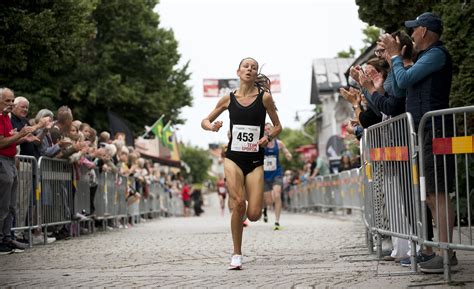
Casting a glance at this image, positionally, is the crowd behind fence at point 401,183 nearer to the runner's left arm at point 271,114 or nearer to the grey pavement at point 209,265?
the grey pavement at point 209,265

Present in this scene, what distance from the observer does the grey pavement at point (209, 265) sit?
7.69m

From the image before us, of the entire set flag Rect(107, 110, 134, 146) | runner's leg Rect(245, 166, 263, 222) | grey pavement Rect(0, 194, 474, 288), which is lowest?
grey pavement Rect(0, 194, 474, 288)

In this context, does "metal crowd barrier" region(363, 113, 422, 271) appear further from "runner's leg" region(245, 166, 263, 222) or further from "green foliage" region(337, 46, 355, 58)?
"green foliage" region(337, 46, 355, 58)

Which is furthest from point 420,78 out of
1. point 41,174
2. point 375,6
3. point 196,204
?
point 196,204

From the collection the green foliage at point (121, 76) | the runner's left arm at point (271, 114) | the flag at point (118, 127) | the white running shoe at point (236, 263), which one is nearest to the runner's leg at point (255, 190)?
the runner's left arm at point (271, 114)

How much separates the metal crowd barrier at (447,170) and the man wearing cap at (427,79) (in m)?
0.01

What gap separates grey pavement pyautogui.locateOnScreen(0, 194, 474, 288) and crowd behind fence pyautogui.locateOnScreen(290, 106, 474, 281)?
360 millimetres

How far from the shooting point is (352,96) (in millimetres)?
9938

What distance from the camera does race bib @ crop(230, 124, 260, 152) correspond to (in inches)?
376

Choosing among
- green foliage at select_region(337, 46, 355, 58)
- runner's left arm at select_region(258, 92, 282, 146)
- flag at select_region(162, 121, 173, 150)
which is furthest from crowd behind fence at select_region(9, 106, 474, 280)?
green foliage at select_region(337, 46, 355, 58)

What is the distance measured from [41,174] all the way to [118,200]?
7106mm

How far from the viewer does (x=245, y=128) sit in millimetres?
9602

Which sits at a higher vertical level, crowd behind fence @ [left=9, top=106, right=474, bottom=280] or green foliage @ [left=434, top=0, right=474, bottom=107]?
green foliage @ [left=434, top=0, right=474, bottom=107]

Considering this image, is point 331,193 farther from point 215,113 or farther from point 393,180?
point 393,180
